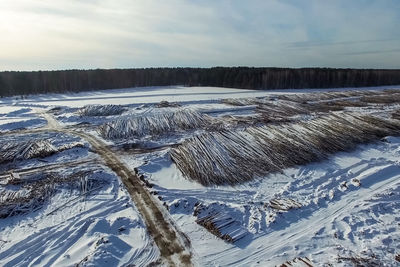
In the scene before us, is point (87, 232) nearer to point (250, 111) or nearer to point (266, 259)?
point (266, 259)

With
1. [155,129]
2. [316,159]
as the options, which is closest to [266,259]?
[316,159]

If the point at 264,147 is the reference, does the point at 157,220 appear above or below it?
below

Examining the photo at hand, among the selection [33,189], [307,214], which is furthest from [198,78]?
[307,214]

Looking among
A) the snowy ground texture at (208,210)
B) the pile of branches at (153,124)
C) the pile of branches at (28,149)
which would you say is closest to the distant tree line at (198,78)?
the pile of branches at (153,124)

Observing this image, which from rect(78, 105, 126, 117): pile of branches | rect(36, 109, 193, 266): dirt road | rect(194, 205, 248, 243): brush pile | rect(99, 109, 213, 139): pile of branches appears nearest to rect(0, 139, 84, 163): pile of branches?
rect(36, 109, 193, 266): dirt road

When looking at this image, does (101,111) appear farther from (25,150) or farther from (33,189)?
(33,189)
